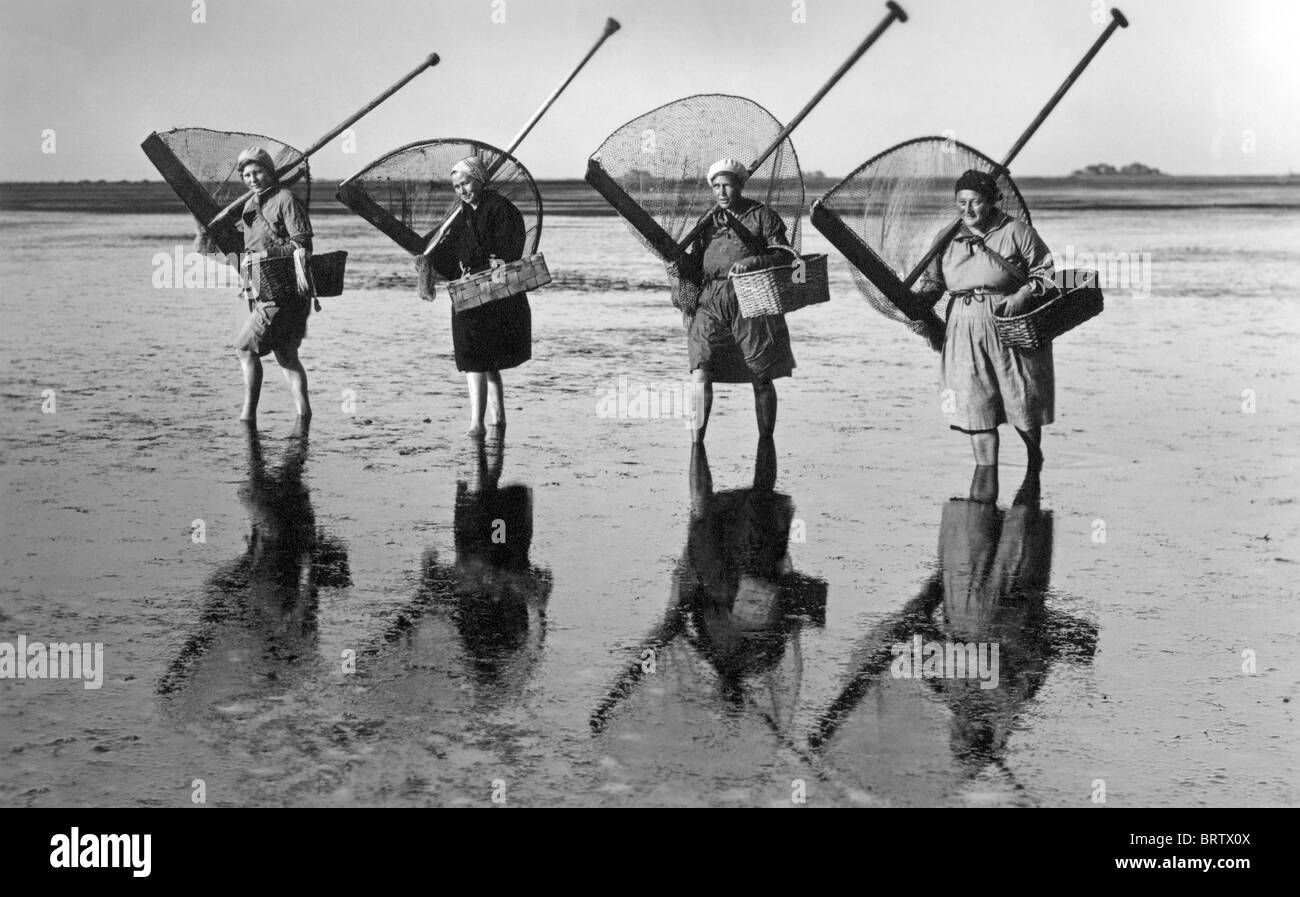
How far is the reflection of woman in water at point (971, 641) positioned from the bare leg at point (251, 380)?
15.9 ft

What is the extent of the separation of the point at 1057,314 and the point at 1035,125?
1.72 metres

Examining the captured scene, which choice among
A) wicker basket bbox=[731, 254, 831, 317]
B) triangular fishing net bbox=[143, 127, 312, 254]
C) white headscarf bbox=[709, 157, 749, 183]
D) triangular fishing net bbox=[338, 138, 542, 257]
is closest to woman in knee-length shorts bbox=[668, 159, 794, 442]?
white headscarf bbox=[709, 157, 749, 183]

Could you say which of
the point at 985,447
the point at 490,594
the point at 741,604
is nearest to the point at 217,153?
the point at 490,594

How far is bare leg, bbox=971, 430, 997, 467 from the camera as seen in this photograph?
9.15m

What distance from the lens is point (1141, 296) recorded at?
21.2m

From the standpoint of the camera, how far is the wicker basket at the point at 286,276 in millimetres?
10328

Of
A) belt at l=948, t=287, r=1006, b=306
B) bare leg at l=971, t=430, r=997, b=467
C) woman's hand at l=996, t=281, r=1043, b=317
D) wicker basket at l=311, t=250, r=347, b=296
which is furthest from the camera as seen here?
wicker basket at l=311, t=250, r=347, b=296

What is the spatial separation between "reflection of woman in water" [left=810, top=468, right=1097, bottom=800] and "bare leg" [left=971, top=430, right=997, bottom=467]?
0.52 meters

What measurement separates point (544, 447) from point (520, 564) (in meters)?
2.99

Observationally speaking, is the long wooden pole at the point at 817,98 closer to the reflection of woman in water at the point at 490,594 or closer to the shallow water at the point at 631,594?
the shallow water at the point at 631,594

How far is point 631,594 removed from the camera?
6953 millimetres

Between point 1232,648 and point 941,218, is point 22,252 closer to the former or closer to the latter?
point 941,218

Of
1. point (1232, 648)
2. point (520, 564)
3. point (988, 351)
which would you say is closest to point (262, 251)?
point (520, 564)

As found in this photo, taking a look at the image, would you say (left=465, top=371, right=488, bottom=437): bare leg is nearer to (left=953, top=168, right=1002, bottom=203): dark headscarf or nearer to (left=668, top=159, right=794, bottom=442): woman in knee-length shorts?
(left=668, top=159, right=794, bottom=442): woman in knee-length shorts
